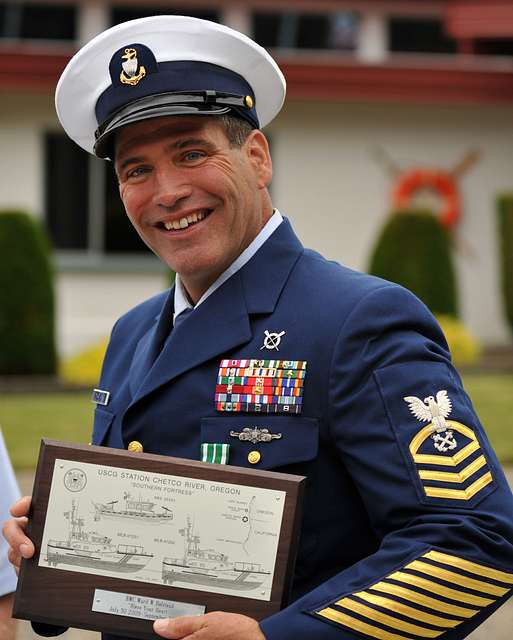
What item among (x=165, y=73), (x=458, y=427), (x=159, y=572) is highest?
(x=165, y=73)

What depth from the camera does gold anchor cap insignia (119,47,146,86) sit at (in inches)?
85.7

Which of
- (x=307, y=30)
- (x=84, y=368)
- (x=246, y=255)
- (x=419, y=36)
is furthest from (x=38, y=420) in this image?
(x=419, y=36)

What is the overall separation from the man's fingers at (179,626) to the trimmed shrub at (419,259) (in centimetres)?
1093

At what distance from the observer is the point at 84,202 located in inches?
575

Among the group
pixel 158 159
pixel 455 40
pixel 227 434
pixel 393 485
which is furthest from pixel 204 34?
pixel 455 40

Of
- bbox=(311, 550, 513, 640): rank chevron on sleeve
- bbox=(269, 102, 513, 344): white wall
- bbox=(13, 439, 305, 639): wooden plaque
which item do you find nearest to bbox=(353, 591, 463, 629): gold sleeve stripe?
bbox=(311, 550, 513, 640): rank chevron on sleeve

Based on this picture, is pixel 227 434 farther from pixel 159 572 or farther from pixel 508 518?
pixel 508 518

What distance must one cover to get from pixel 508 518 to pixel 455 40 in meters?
16.4

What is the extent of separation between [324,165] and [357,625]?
520 inches

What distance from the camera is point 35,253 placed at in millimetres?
11578

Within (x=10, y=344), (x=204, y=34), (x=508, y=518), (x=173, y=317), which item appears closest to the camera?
(x=508, y=518)

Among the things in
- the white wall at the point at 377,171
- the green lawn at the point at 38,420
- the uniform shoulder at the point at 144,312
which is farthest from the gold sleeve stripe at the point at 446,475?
the white wall at the point at 377,171

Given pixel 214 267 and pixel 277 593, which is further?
pixel 214 267

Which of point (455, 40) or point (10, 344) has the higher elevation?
point (455, 40)
